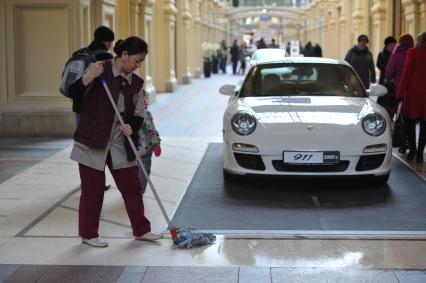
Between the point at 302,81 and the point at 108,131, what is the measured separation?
3844 millimetres

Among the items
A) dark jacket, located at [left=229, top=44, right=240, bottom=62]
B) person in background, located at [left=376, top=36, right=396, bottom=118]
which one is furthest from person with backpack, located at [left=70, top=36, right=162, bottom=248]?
dark jacket, located at [left=229, top=44, right=240, bottom=62]

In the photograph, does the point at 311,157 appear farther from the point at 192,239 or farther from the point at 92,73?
the point at 92,73

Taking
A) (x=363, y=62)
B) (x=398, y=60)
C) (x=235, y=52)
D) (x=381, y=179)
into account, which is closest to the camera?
(x=381, y=179)

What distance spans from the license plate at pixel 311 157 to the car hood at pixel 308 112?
0.67 feet

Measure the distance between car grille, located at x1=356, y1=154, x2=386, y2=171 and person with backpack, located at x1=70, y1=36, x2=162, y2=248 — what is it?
255 cm

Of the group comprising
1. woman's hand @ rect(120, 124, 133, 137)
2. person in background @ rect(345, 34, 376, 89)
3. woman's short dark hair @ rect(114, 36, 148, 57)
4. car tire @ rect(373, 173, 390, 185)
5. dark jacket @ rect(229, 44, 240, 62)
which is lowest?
car tire @ rect(373, 173, 390, 185)

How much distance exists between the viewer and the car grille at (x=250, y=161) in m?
7.05

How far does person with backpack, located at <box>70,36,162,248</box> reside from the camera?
16.6 ft

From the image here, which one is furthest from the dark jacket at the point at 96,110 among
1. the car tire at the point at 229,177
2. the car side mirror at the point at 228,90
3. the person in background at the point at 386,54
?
the person in background at the point at 386,54

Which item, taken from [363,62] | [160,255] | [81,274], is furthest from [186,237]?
[363,62]

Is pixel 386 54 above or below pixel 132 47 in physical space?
above

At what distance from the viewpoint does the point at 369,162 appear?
7062 millimetres

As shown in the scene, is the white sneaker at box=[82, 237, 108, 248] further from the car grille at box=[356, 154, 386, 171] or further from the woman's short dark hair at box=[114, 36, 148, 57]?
the car grille at box=[356, 154, 386, 171]

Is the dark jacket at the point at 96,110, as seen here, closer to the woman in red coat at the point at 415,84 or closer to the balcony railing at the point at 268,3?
the woman in red coat at the point at 415,84
